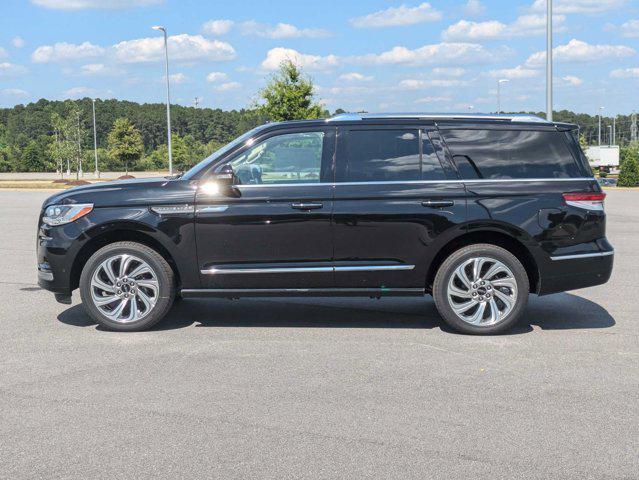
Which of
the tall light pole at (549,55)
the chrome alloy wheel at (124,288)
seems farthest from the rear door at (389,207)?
the tall light pole at (549,55)

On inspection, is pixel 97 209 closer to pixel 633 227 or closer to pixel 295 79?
pixel 633 227

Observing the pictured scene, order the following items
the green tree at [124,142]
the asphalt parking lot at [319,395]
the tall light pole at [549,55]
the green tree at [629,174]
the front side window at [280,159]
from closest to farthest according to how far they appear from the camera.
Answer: the asphalt parking lot at [319,395]
the front side window at [280,159]
the tall light pole at [549,55]
the green tree at [629,174]
the green tree at [124,142]

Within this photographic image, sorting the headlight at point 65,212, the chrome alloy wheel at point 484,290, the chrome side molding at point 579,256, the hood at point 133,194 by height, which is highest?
the hood at point 133,194

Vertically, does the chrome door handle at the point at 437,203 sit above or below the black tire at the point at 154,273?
above

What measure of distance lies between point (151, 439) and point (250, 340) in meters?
2.30

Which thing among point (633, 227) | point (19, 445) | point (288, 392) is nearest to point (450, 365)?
point (288, 392)

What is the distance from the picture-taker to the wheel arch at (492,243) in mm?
6578

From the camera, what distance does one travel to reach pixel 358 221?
6379mm

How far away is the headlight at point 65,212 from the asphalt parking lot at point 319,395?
3.34 feet

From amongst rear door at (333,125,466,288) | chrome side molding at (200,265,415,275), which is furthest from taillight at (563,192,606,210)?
chrome side molding at (200,265,415,275)

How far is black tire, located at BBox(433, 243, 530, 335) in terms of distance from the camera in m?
6.45

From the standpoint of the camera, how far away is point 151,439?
4078 mm

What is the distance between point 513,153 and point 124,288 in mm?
3698

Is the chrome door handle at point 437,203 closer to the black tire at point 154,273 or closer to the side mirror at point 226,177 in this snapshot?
the side mirror at point 226,177
